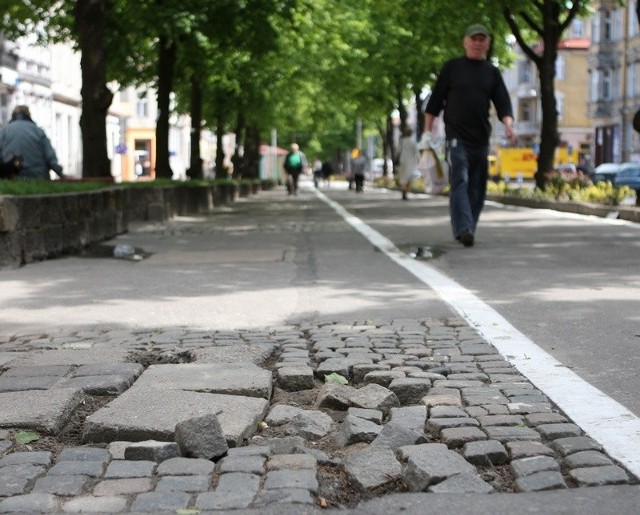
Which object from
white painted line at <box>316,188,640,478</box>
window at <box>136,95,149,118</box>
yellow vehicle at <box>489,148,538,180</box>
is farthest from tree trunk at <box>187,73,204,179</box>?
window at <box>136,95,149,118</box>

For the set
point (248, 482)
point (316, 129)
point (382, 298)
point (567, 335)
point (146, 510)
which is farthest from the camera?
point (316, 129)

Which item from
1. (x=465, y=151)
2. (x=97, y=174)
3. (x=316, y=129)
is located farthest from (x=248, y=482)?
(x=316, y=129)

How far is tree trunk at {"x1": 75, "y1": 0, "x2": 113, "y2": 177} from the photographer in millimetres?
20328

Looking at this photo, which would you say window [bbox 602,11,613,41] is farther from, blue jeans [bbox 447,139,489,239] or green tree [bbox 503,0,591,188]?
blue jeans [bbox 447,139,489,239]

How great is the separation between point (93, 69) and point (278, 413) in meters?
16.2

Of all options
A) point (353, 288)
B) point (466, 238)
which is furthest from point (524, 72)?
point (353, 288)

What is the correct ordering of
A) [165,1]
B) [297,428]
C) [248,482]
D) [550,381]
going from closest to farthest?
[248,482] < [297,428] < [550,381] < [165,1]


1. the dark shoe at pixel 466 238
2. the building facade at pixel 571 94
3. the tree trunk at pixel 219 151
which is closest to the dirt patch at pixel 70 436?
the dark shoe at pixel 466 238

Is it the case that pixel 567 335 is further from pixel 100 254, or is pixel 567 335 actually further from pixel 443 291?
pixel 100 254

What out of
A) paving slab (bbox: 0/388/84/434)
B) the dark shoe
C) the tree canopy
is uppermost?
the tree canopy

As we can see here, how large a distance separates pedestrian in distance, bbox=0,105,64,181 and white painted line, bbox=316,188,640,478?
9.31 metres

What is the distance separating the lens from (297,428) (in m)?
4.70

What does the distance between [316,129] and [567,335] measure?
79.8 metres

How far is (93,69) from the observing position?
20.4 meters
